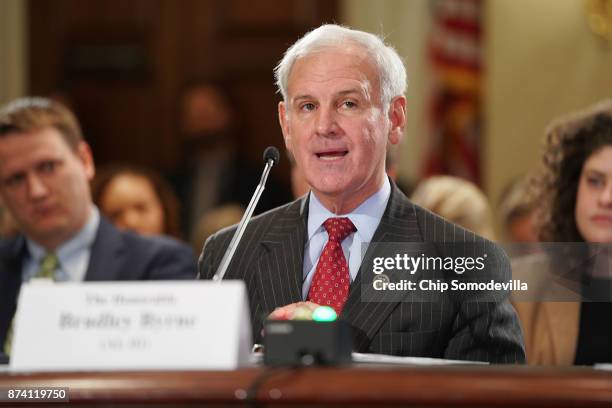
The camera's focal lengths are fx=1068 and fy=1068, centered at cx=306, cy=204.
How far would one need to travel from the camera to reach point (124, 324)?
1.78 metres

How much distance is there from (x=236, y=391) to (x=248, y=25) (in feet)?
17.8

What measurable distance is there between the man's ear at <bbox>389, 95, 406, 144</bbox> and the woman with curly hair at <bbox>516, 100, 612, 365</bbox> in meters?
0.53

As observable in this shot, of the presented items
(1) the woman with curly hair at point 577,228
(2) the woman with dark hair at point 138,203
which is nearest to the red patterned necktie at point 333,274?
Result: (1) the woman with curly hair at point 577,228

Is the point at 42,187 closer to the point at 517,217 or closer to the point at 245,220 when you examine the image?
the point at 245,220

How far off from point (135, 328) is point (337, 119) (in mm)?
1046

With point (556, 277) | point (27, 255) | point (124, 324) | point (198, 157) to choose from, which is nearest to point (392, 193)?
point (556, 277)

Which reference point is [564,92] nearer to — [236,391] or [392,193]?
[392,193]

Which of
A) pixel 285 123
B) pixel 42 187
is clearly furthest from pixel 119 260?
pixel 285 123

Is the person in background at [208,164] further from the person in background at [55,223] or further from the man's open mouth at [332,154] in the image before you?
the man's open mouth at [332,154]

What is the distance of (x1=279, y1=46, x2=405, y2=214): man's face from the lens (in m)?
2.65

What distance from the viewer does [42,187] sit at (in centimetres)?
382

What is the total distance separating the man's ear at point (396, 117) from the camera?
2.81 m

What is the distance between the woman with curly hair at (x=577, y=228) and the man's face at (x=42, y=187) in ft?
5.36

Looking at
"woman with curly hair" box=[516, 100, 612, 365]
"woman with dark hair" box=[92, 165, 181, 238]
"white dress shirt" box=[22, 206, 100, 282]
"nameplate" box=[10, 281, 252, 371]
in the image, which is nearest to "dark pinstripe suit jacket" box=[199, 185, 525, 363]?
"woman with curly hair" box=[516, 100, 612, 365]
